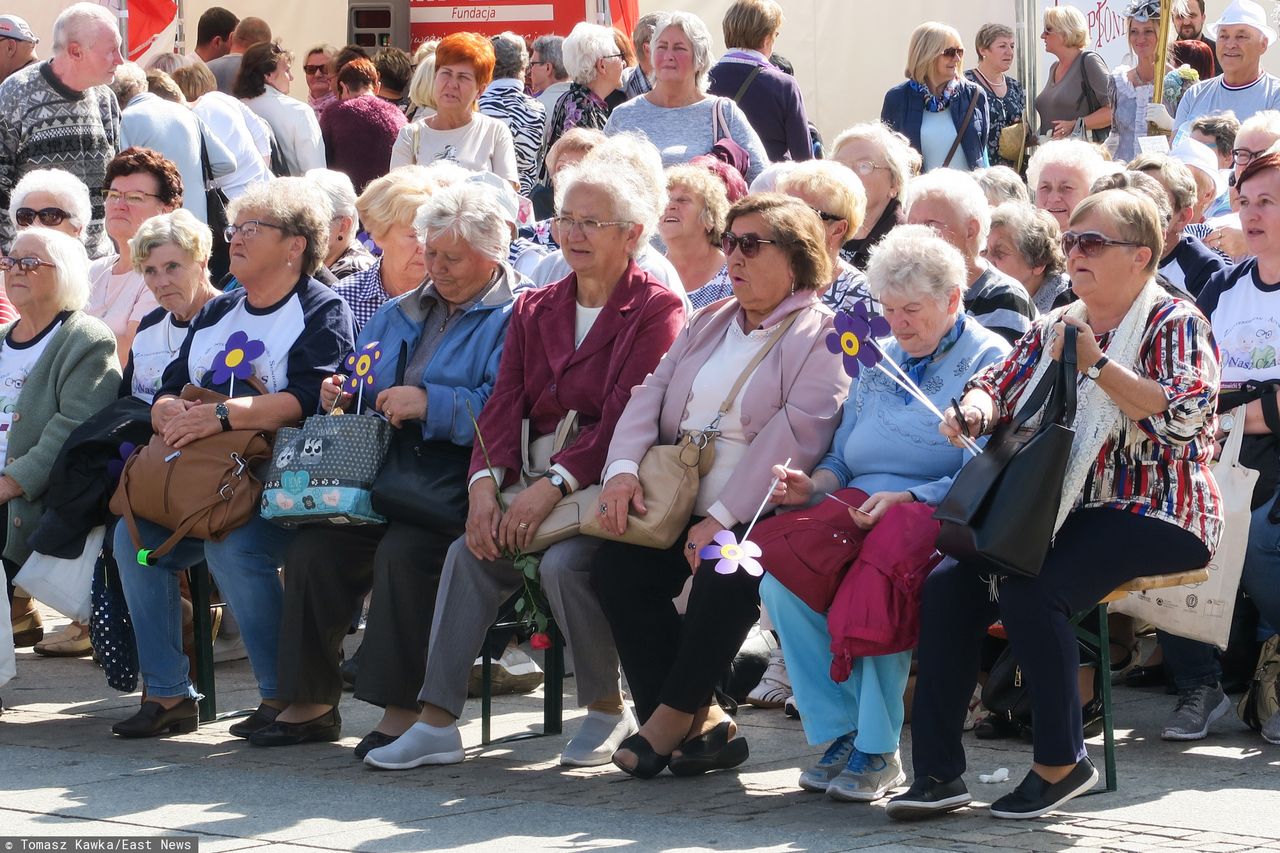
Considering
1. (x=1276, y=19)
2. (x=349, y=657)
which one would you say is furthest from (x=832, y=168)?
(x=1276, y=19)

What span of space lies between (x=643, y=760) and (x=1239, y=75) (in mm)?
6140

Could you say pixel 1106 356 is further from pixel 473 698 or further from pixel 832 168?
pixel 473 698

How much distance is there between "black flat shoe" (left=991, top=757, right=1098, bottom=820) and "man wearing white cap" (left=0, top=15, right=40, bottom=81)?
6480 millimetres

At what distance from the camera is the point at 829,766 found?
4832mm

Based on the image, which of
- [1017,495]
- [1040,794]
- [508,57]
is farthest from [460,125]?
[1040,794]

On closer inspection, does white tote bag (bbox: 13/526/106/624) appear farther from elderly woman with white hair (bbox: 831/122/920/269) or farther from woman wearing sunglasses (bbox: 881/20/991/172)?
woman wearing sunglasses (bbox: 881/20/991/172)

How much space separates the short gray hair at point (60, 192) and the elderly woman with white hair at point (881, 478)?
3.66 m

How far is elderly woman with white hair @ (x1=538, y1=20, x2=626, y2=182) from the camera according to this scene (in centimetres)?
942

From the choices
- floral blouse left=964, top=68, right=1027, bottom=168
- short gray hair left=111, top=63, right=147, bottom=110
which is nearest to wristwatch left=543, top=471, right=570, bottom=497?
short gray hair left=111, top=63, right=147, bottom=110

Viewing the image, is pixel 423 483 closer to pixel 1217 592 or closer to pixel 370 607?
pixel 370 607

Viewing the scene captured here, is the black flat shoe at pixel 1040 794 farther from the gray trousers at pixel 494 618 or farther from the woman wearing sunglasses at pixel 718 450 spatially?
the gray trousers at pixel 494 618

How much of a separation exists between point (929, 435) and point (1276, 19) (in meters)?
7.44

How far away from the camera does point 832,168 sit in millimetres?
5871

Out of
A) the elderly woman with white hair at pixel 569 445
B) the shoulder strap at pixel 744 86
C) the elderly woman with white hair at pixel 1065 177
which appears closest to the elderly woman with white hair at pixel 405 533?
the elderly woman with white hair at pixel 569 445
